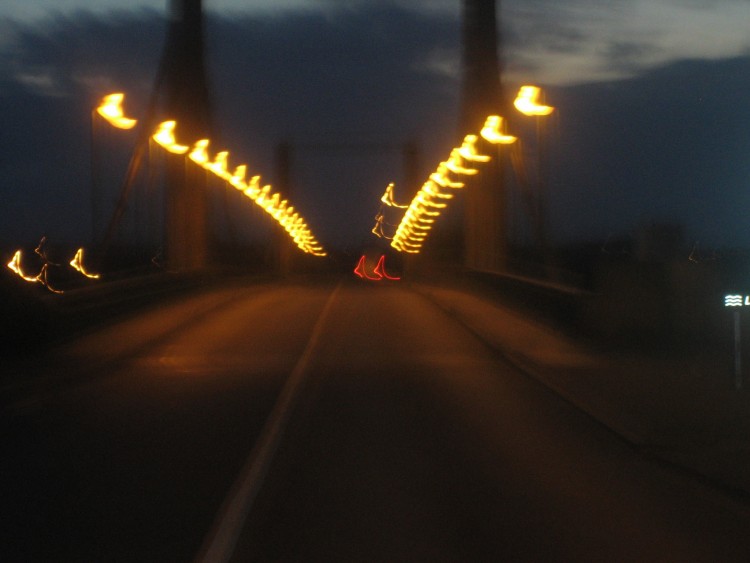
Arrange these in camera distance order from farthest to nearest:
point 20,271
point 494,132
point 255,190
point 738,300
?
point 255,190 → point 494,132 → point 20,271 → point 738,300

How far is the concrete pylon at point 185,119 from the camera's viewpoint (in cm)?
3994

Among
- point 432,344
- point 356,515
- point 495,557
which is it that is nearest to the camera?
point 495,557

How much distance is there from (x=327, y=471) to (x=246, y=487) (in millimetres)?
1055

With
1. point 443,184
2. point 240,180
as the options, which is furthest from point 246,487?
point 240,180

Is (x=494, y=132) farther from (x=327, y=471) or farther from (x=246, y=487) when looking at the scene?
(x=246, y=487)

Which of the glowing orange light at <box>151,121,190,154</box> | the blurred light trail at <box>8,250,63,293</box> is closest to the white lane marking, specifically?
the blurred light trail at <box>8,250,63,293</box>

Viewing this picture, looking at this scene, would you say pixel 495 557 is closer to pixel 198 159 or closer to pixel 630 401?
pixel 630 401

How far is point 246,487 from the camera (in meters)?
9.48

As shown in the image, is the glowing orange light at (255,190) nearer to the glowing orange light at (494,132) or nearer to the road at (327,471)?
the glowing orange light at (494,132)

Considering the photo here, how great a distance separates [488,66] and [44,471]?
95.3 feet

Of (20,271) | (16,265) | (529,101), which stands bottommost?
(20,271)

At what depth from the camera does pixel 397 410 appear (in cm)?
1444

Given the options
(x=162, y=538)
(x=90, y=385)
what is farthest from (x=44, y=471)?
(x=90, y=385)

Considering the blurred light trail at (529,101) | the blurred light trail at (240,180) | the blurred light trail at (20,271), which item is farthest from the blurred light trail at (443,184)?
the blurred light trail at (20,271)
